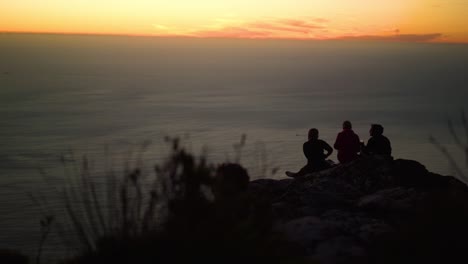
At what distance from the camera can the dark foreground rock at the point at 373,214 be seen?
13.2 feet

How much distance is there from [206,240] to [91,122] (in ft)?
288

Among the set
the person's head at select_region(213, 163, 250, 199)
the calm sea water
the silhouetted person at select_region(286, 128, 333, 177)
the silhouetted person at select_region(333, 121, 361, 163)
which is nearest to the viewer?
the person's head at select_region(213, 163, 250, 199)

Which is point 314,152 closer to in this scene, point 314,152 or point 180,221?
point 314,152

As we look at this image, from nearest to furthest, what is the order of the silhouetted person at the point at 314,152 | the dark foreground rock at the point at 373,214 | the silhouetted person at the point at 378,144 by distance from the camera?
1. the dark foreground rock at the point at 373,214
2. the silhouetted person at the point at 378,144
3. the silhouetted person at the point at 314,152

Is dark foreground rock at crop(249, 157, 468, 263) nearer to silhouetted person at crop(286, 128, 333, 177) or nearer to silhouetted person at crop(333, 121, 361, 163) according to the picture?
silhouetted person at crop(286, 128, 333, 177)

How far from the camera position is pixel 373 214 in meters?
6.18

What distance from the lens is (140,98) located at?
130750mm

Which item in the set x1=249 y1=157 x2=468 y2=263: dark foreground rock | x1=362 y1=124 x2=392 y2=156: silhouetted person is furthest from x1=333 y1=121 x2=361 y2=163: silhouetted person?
x1=249 y1=157 x2=468 y2=263: dark foreground rock

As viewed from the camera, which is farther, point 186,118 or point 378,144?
point 186,118

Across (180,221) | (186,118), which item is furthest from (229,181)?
(186,118)

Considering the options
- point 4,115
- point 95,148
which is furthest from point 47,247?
point 4,115

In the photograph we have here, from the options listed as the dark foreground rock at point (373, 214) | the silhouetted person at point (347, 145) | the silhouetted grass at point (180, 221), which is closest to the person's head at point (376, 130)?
the silhouetted person at point (347, 145)

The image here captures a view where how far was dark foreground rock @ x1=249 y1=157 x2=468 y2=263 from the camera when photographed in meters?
4.01

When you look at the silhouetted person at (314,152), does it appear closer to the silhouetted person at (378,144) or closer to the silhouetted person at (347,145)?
the silhouetted person at (347,145)
